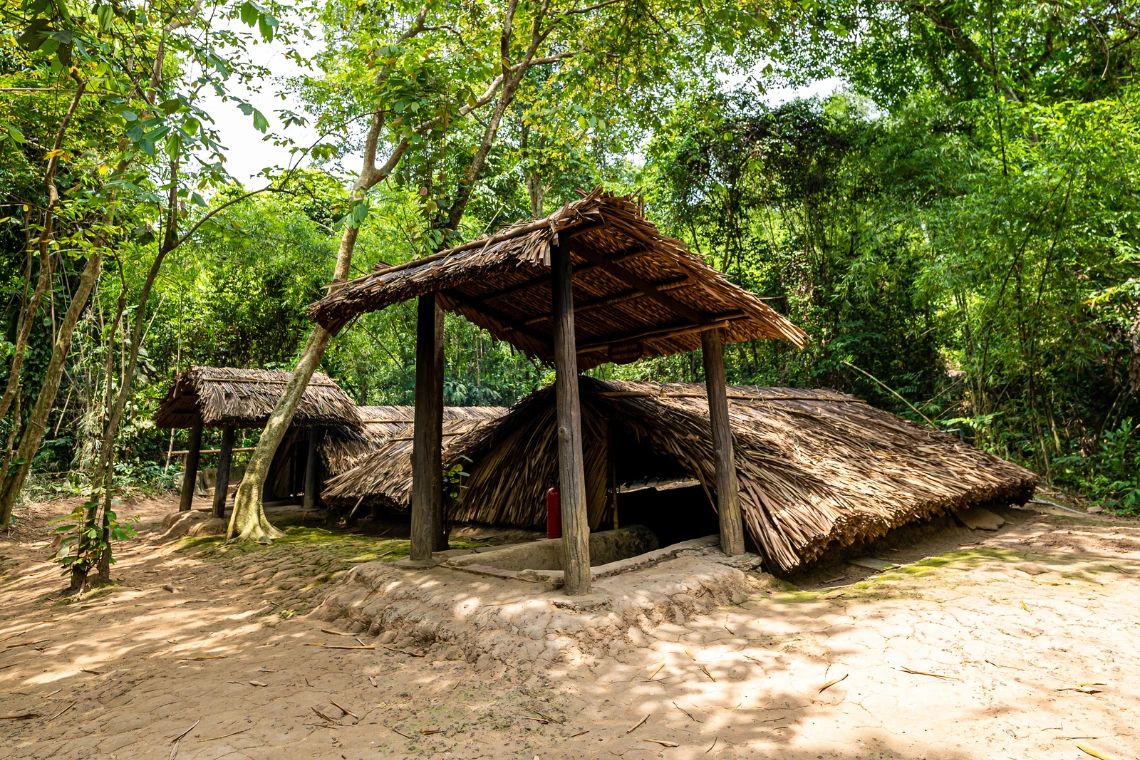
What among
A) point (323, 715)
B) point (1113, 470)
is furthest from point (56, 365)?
point (1113, 470)

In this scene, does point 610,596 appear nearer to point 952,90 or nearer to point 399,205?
point 399,205

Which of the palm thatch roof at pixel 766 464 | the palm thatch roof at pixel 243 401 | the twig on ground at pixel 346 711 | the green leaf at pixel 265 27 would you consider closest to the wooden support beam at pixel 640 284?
the palm thatch roof at pixel 766 464

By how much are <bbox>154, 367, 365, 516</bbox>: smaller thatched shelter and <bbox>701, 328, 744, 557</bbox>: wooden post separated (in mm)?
6185

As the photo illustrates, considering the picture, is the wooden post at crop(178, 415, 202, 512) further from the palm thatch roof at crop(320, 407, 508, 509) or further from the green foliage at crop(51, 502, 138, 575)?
the green foliage at crop(51, 502, 138, 575)

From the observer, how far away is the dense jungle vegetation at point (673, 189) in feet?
18.6

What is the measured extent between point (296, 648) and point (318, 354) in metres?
4.55

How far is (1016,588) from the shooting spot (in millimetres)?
4031

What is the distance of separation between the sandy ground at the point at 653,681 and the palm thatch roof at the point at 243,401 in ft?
13.0

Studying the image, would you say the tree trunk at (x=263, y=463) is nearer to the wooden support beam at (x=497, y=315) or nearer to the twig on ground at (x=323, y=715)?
the wooden support beam at (x=497, y=315)

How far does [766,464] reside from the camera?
5.12m

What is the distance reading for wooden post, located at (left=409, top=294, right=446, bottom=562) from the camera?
4.51 meters

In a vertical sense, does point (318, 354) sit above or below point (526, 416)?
above

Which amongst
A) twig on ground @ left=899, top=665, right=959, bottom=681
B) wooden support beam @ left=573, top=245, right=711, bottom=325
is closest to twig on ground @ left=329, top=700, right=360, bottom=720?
twig on ground @ left=899, top=665, right=959, bottom=681

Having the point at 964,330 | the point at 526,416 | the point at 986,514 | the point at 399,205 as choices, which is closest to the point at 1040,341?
the point at 964,330
